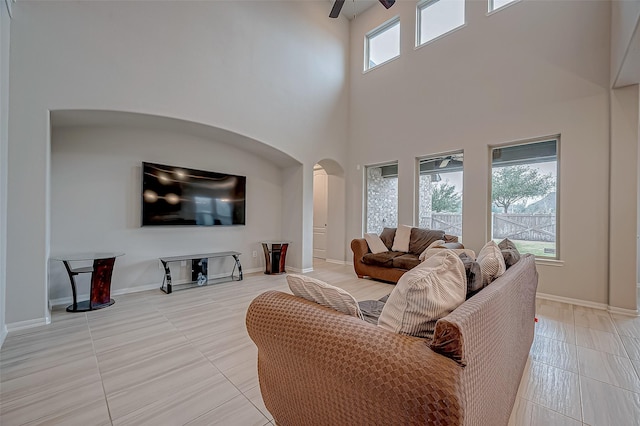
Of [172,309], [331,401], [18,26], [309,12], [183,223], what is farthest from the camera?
[309,12]

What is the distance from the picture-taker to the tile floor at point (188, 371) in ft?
→ 5.03

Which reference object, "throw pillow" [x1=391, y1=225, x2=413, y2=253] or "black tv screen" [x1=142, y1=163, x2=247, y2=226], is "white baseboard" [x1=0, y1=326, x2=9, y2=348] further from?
"throw pillow" [x1=391, y1=225, x2=413, y2=253]

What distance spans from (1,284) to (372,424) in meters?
3.36

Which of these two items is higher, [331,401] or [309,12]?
[309,12]

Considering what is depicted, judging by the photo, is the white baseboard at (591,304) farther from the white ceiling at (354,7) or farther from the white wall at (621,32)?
the white ceiling at (354,7)

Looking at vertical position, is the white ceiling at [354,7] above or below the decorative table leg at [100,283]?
above

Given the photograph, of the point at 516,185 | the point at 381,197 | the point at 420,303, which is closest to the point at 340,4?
the point at 381,197

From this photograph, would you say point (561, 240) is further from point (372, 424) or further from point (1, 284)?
point (1, 284)

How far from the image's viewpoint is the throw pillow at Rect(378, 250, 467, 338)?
38.7 inches

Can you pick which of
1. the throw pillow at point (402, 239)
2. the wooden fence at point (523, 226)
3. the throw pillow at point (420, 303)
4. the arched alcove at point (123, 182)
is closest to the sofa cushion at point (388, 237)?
the throw pillow at point (402, 239)

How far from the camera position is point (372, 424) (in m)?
0.82

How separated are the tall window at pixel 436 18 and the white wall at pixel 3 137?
5.79m

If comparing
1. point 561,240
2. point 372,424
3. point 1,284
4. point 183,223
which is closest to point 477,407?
point 372,424

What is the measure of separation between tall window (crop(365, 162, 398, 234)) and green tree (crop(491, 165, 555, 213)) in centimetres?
182
